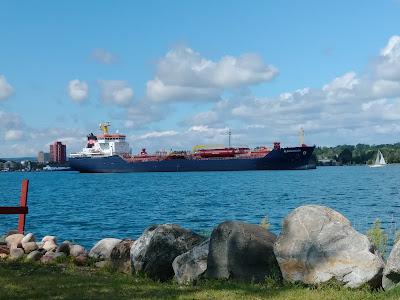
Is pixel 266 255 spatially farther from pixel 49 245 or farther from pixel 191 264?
pixel 49 245

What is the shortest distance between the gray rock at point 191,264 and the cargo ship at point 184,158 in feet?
307

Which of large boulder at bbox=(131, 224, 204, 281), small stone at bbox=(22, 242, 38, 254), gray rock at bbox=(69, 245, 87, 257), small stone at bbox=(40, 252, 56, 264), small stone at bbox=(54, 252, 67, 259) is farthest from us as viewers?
small stone at bbox=(22, 242, 38, 254)

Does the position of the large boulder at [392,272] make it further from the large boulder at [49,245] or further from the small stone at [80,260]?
the large boulder at [49,245]

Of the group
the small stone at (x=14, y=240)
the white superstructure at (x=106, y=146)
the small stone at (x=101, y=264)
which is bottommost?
the small stone at (x=101, y=264)

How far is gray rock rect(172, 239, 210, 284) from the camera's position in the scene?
9242mm

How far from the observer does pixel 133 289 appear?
27.1 feet

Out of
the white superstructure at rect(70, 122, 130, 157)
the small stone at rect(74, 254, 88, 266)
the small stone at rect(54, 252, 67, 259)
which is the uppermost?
the white superstructure at rect(70, 122, 130, 157)

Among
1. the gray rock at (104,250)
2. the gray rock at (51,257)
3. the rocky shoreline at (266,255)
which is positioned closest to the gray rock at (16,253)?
the rocky shoreline at (266,255)

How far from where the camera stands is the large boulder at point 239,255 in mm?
8875

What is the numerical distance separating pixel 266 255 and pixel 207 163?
9837 centimetres

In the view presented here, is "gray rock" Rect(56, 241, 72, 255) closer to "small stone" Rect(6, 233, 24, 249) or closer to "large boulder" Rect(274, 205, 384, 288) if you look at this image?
"small stone" Rect(6, 233, 24, 249)

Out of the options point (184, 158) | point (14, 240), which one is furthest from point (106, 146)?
point (14, 240)

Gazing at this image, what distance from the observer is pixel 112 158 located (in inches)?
→ 4444

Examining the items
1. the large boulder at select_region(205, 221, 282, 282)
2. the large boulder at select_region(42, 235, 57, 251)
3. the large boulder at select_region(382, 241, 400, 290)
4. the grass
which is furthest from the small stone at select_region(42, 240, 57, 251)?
the large boulder at select_region(382, 241, 400, 290)
